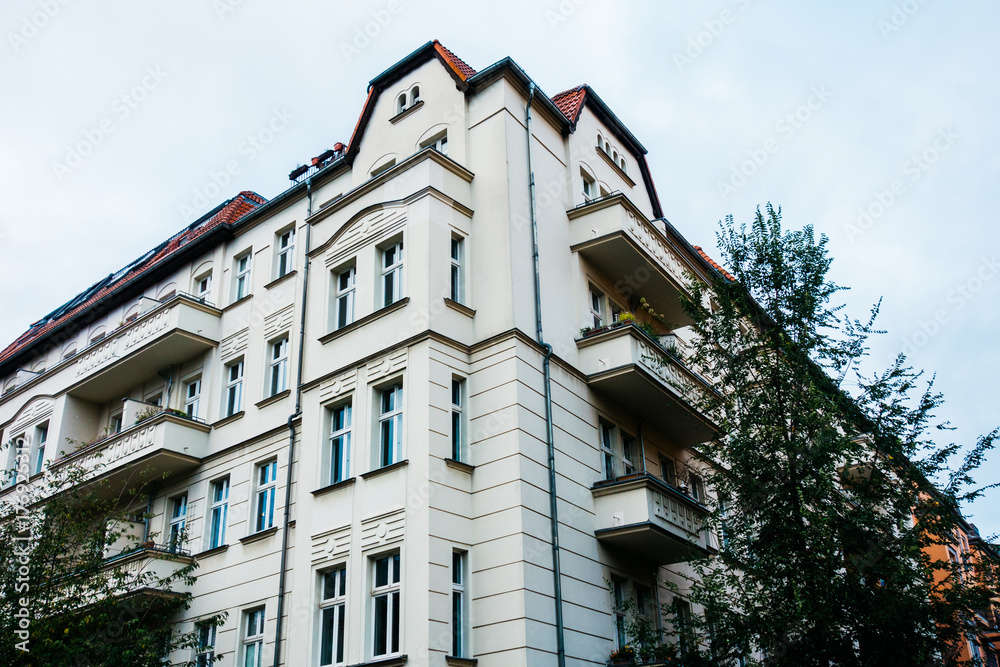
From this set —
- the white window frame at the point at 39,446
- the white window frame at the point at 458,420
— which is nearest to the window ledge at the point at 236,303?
the white window frame at the point at 39,446

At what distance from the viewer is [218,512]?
74.3 ft

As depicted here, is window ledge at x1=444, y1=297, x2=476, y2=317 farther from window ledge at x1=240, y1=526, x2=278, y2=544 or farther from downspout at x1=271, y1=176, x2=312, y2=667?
window ledge at x1=240, y1=526, x2=278, y2=544

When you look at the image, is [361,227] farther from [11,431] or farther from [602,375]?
[11,431]

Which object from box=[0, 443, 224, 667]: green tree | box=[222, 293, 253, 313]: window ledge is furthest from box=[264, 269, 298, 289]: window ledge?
box=[0, 443, 224, 667]: green tree

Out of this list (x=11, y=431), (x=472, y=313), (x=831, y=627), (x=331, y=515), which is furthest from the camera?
(x=11, y=431)

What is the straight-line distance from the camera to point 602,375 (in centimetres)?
2000

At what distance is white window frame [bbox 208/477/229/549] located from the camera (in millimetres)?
22141

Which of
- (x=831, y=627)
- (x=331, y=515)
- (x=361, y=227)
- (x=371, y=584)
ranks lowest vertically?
(x=831, y=627)

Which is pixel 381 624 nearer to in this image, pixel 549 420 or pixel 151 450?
pixel 549 420

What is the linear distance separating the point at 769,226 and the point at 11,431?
23862 millimetres

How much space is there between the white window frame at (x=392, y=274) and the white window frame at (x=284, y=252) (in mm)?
5214

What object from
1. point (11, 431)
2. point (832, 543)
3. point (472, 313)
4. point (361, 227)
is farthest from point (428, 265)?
point (11, 431)

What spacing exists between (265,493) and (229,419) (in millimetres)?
2676

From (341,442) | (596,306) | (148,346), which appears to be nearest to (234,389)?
(148,346)
